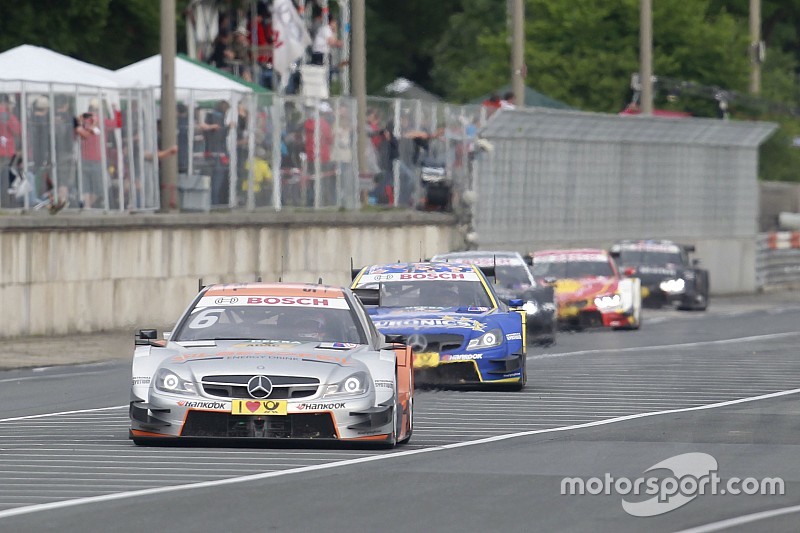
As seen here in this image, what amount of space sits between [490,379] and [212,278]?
532 inches

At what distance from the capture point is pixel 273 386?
1345 centimetres

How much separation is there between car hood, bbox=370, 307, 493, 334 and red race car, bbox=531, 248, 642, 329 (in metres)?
12.6

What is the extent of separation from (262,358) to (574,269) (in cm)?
2043

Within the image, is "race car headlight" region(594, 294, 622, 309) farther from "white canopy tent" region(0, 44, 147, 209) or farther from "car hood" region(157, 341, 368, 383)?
"car hood" region(157, 341, 368, 383)

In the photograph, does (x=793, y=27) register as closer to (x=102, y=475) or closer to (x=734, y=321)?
(x=734, y=321)

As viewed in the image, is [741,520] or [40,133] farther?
[40,133]

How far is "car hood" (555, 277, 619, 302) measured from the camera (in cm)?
3272

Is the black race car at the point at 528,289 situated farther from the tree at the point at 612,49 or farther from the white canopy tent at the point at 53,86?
the tree at the point at 612,49

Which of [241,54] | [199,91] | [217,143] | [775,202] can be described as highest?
[241,54]

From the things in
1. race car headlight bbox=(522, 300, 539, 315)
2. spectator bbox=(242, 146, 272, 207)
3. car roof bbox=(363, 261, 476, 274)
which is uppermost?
spectator bbox=(242, 146, 272, 207)

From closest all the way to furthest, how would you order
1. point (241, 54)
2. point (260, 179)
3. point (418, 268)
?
point (418, 268) < point (260, 179) < point (241, 54)

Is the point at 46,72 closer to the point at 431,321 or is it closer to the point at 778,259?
the point at 431,321

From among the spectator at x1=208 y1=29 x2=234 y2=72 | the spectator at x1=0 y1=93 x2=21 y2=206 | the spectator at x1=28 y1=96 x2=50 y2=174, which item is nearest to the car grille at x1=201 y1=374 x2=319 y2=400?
the spectator at x1=0 y1=93 x2=21 y2=206

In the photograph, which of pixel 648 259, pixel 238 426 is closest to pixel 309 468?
pixel 238 426
